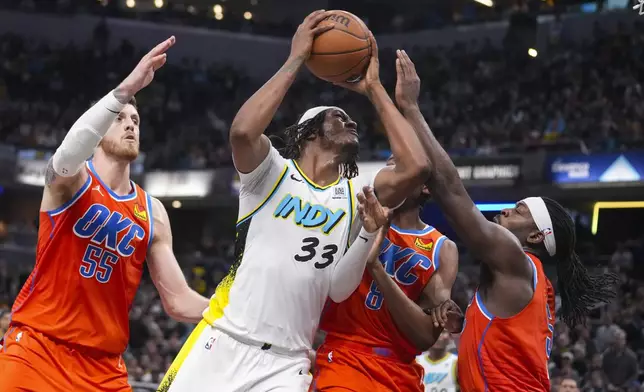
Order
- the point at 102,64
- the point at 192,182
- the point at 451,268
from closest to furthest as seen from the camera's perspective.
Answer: the point at 451,268, the point at 192,182, the point at 102,64

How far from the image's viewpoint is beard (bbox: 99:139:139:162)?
5246 mm

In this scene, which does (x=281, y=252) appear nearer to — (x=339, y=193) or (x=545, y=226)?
(x=339, y=193)

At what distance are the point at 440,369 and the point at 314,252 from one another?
5.22m

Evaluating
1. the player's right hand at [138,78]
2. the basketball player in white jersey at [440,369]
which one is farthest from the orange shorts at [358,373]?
Answer: the basketball player in white jersey at [440,369]

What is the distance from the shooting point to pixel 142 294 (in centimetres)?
2075

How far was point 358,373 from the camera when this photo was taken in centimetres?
478

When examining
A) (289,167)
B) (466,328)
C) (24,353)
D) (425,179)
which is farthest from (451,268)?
(24,353)

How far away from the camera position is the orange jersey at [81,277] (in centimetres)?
486

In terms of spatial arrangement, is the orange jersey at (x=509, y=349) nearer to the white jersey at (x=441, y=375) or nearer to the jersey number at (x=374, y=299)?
the jersey number at (x=374, y=299)

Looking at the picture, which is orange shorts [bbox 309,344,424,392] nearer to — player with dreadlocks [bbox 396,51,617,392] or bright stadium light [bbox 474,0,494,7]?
player with dreadlocks [bbox 396,51,617,392]

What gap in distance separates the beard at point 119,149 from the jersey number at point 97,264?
617 millimetres

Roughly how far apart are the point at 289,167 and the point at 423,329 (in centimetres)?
115

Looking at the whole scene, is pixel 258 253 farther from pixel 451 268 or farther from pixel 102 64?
pixel 102 64

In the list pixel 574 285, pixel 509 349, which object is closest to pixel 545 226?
pixel 574 285
